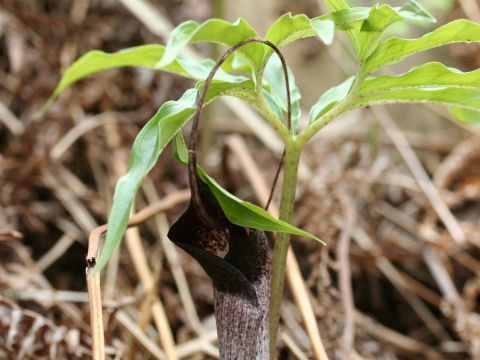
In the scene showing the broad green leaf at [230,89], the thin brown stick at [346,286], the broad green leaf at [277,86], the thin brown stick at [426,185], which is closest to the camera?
the broad green leaf at [230,89]

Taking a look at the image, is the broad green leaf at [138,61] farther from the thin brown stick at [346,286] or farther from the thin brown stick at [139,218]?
the thin brown stick at [346,286]

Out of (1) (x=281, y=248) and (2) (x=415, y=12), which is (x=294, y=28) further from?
(1) (x=281, y=248)

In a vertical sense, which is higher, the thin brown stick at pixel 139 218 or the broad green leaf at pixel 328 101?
the broad green leaf at pixel 328 101

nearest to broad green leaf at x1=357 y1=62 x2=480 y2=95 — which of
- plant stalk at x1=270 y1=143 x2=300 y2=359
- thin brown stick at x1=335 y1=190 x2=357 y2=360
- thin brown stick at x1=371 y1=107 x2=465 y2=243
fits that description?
plant stalk at x1=270 y1=143 x2=300 y2=359

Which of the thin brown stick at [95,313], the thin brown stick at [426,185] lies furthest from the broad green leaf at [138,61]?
the thin brown stick at [426,185]

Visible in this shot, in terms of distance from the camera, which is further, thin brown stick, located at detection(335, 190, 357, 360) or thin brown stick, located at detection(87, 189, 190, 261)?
thin brown stick, located at detection(335, 190, 357, 360)

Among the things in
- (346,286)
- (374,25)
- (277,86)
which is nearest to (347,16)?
(374,25)

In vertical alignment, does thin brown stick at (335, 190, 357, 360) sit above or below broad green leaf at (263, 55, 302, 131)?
below

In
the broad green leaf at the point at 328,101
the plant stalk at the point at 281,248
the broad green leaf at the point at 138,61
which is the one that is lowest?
the plant stalk at the point at 281,248

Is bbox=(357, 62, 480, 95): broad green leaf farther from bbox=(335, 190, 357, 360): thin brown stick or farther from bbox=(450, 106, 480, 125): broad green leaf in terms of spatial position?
bbox=(335, 190, 357, 360): thin brown stick
